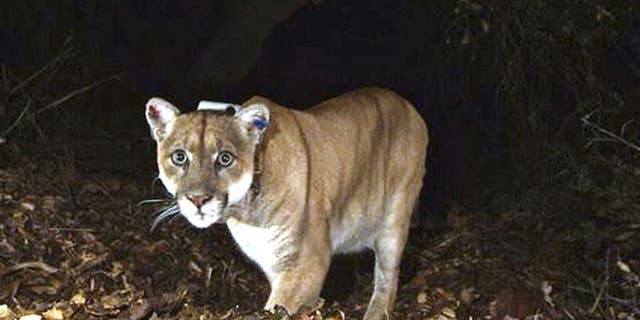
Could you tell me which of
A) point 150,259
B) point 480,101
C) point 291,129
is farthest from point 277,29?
point 291,129

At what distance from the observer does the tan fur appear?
19.1 feet

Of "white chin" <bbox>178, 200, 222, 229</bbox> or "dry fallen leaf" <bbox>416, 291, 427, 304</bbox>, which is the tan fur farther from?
"dry fallen leaf" <bbox>416, 291, 427, 304</bbox>

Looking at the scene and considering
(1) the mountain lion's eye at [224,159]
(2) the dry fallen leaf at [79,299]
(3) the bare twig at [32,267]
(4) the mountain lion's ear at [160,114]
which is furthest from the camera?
(3) the bare twig at [32,267]

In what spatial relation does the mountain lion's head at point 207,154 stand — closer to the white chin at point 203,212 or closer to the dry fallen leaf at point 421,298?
the white chin at point 203,212

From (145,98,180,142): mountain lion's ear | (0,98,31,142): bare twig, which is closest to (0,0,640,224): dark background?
(0,98,31,142): bare twig

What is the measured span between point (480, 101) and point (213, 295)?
3688mm

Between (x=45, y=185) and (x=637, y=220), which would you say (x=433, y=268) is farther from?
(x=45, y=185)

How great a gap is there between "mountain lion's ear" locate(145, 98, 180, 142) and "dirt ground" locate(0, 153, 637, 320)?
815mm

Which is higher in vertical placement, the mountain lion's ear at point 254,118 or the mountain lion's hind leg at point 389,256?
the mountain lion's ear at point 254,118

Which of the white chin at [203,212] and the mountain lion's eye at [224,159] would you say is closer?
the white chin at [203,212]

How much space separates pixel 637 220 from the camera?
299 inches

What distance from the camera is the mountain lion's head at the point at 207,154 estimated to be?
18.5ft

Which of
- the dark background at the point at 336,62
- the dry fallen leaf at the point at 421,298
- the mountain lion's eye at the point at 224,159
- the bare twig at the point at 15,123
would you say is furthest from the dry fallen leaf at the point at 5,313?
the dark background at the point at 336,62

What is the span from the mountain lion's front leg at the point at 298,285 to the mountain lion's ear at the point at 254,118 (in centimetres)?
68
